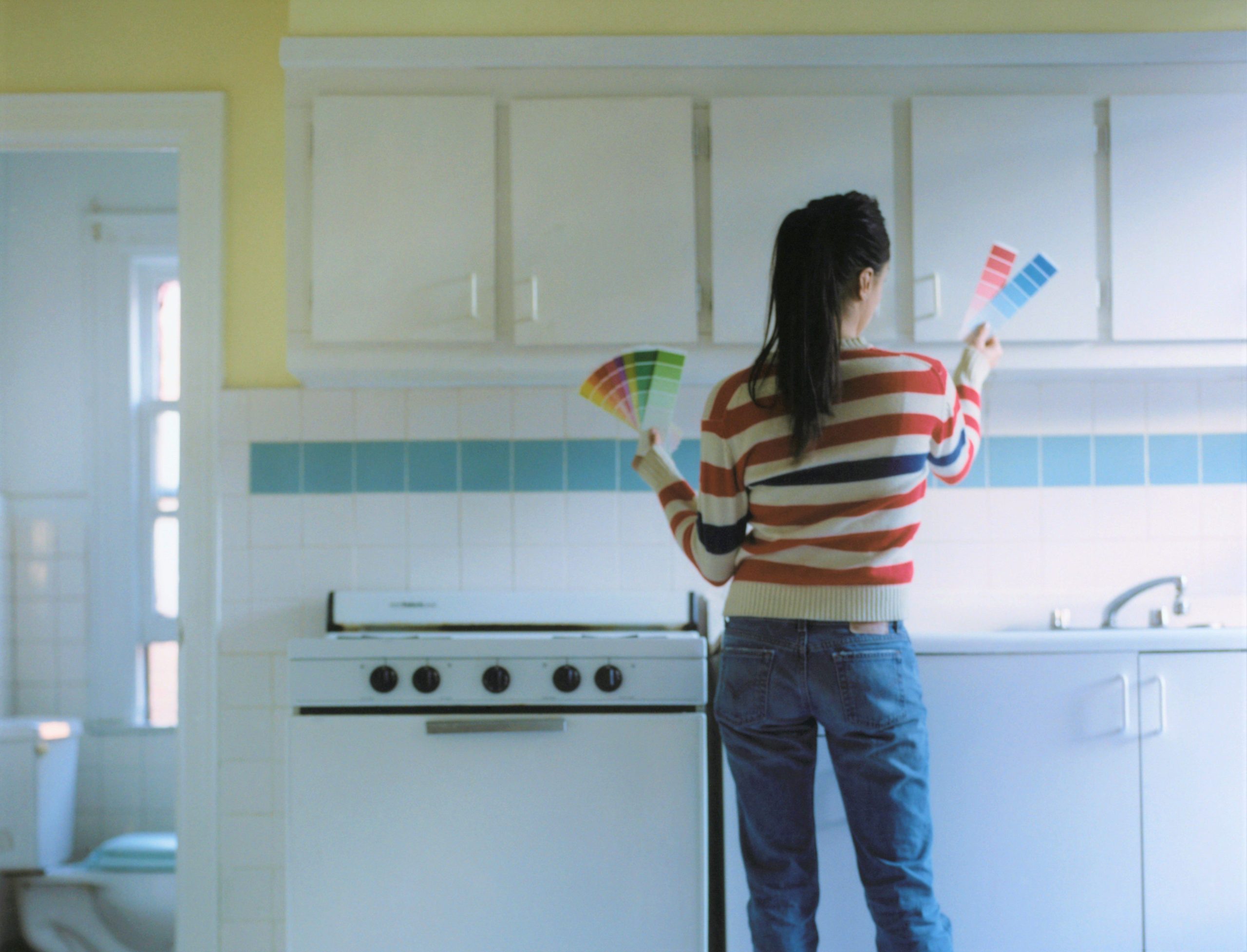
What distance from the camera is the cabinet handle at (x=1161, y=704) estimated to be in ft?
5.75

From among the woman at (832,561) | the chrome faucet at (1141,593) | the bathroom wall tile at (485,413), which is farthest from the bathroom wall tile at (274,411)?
the chrome faucet at (1141,593)

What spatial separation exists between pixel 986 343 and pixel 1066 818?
0.90m

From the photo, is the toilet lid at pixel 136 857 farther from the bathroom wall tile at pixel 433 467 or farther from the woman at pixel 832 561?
the woman at pixel 832 561

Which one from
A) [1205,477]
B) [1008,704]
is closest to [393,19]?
[1008,704]

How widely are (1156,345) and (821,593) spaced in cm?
113

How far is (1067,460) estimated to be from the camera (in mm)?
2277

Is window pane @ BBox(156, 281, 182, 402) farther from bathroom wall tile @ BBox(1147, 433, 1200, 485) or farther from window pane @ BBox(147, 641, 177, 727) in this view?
bathroom wall tile @ BBox(1147, 433, 1200, 485)

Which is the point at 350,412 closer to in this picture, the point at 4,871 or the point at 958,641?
the point at 958,641

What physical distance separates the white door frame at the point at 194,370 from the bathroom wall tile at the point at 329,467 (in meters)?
0.22

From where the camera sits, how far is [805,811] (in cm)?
147

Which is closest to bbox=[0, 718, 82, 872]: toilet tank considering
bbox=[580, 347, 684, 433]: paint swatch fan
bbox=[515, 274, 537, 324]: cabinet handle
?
bbox=[515, 274, 537, 324]: cabinet handle

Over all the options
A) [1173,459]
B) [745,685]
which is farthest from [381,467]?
[1173,459]

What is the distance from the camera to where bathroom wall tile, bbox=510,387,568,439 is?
7.45ft

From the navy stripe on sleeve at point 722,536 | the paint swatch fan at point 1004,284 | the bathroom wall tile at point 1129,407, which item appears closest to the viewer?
the navy stripe on sleeve at point 722,536
